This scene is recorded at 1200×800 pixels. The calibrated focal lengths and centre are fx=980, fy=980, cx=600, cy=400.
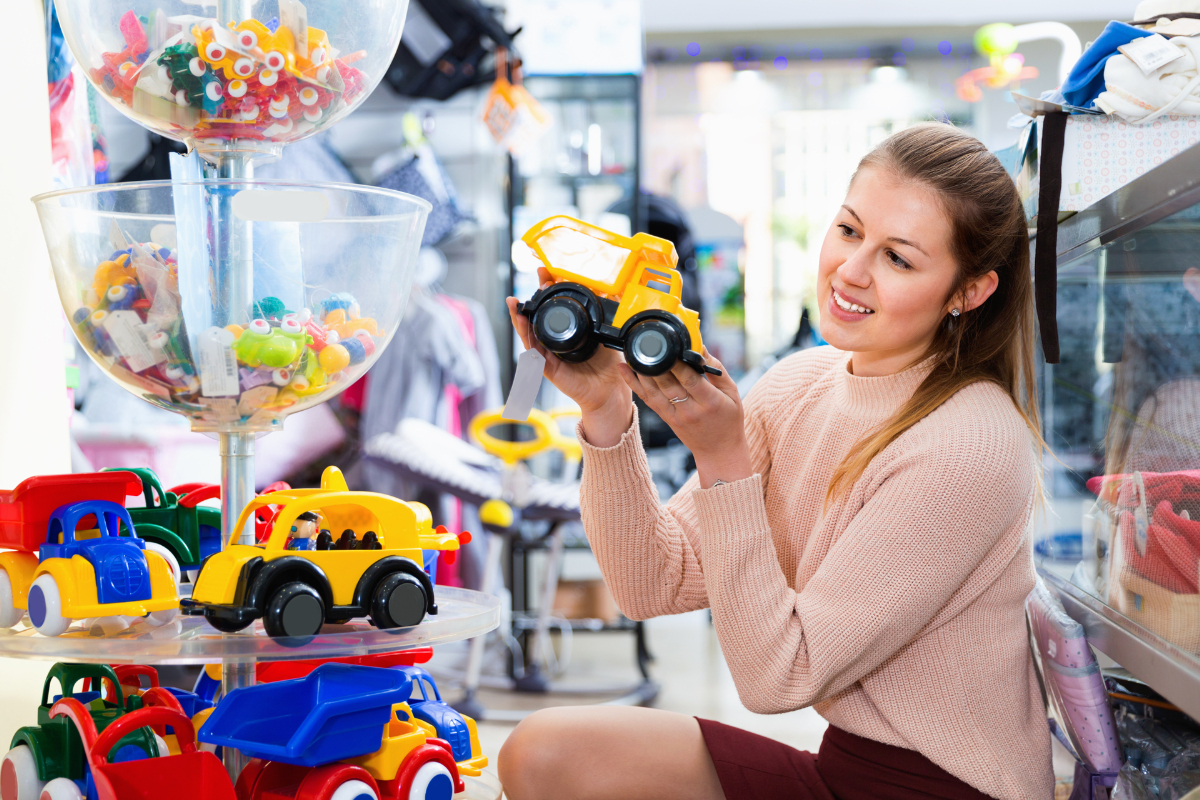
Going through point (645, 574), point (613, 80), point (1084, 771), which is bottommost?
point (1084, 771)

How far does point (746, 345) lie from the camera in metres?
4.55

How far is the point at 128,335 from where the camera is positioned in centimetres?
74

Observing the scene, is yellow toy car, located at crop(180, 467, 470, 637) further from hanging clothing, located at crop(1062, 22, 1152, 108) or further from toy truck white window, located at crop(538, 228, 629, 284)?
hanging clothing, located at crop(1062, 22, 1152, 108)

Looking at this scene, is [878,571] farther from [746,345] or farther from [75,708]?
[746,345]

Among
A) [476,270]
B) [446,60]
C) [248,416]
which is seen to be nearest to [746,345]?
[476,270]

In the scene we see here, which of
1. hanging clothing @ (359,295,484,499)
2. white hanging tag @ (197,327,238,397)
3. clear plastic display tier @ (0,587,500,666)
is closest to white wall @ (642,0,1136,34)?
hanging clothing @ (359,295,484,499)

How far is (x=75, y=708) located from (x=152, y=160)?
7.98 feet

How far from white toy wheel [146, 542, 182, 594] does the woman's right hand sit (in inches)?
14.0

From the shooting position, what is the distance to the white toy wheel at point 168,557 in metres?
0.76

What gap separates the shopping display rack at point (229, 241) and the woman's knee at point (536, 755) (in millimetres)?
312

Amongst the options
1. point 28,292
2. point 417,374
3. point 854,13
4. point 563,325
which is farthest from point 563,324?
point 854,13

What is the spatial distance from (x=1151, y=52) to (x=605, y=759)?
922 millimetres

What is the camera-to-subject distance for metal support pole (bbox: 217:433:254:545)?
809 millimetres

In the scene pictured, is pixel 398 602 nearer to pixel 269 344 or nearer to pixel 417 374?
pixel 269 344
